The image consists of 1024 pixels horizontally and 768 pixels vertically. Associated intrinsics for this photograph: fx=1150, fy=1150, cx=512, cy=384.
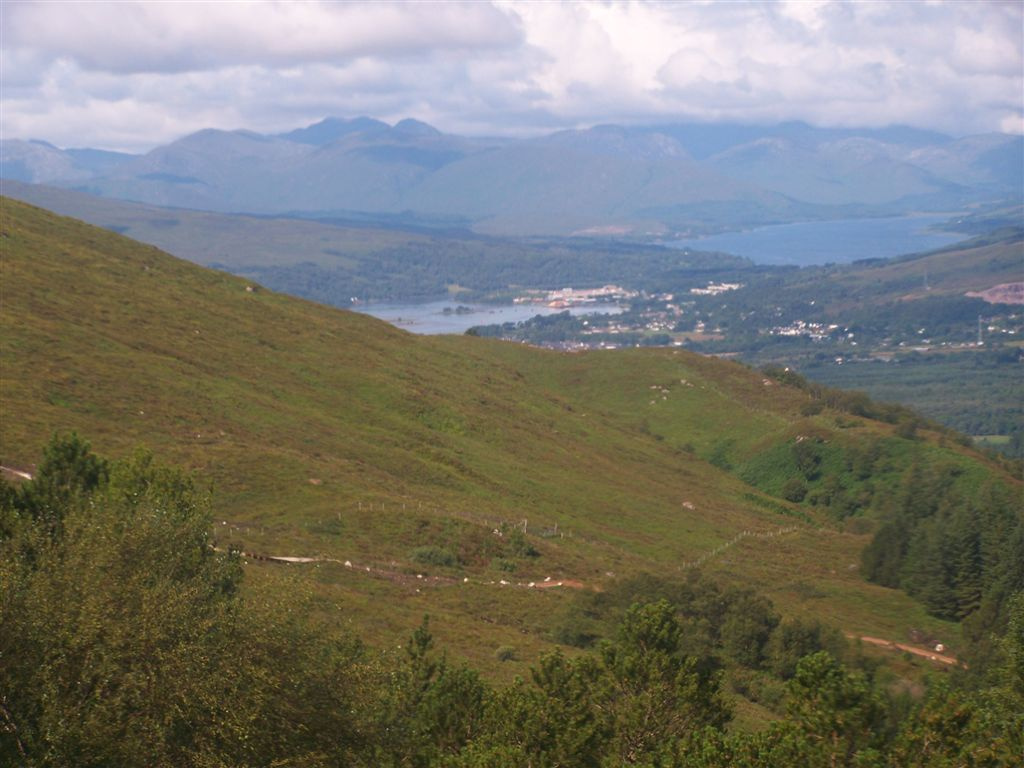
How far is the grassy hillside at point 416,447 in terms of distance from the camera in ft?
174

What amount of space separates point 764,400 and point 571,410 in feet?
78.4

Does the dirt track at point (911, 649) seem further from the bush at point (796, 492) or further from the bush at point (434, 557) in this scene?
the bush at point (796, 492)

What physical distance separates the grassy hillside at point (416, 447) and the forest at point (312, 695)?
258 centimetres

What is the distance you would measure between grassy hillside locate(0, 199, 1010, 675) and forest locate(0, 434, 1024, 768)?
258cm

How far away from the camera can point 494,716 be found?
2325 centimetres

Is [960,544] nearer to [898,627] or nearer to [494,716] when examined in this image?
[898,627]

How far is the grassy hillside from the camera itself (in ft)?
174

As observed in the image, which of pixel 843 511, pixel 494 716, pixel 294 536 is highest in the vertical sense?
pixel 494 716

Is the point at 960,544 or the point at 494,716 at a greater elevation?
the point at 494,716

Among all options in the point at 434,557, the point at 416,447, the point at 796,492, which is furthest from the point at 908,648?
the point at 796,492

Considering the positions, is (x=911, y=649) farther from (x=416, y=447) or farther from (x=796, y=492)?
(x=796, y=492)

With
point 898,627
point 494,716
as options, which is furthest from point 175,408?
point 494,716

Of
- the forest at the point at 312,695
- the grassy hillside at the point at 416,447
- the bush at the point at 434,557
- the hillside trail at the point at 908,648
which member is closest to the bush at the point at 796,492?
the grassy hillside at the point at 416,447

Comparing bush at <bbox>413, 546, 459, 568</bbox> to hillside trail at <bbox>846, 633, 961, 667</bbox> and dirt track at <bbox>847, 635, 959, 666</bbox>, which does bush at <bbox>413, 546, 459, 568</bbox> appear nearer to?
hillside trail at <bbox>846, 633, 961, 667</bbox>
